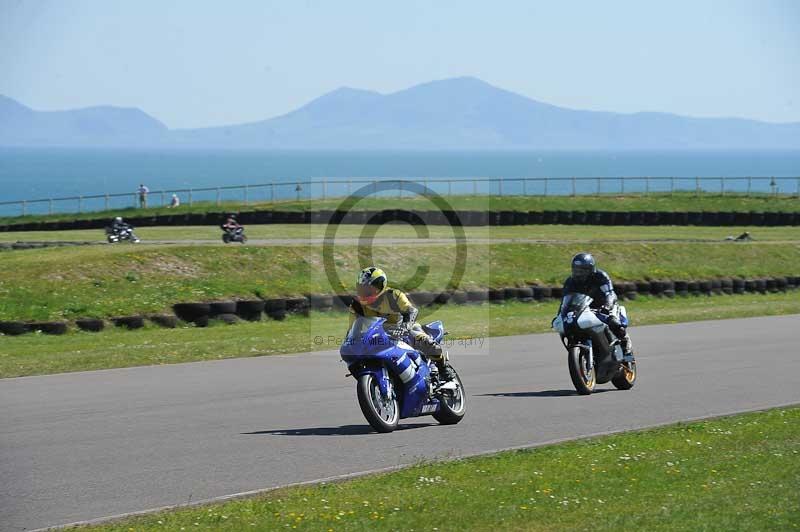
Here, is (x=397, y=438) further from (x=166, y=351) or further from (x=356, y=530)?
(x=166, y=351)

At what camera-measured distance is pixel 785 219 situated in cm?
5331

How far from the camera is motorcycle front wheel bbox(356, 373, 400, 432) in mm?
11773

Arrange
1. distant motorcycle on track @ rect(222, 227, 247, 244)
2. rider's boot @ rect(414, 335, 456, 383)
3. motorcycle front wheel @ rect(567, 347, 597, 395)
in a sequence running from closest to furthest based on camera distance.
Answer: rider's boot @ rect(414, 335, 456, 383)
motorcycle front wheel @ rect(567, 347, 597, 395)
distant motorcycle on track @ rect(222, 227, 247, 244)

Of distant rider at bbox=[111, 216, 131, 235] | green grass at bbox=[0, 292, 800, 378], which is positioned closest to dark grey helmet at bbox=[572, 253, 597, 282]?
green grass at bbox=[0, 292, 800, 378]

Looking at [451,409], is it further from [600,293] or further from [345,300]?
[345,300]

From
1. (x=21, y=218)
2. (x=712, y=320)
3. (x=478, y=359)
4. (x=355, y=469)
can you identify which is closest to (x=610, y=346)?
(x=478, y=359)

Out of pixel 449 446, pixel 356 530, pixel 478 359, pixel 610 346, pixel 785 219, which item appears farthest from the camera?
pixel 785 219

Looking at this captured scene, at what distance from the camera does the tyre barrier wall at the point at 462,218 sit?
49375mm

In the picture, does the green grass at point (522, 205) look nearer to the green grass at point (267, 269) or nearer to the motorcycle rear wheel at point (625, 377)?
the green grass at point (267, 269)

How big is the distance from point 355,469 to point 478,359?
8.82m

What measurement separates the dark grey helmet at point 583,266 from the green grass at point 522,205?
35222 millimetres

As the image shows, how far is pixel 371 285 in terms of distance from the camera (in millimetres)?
11703

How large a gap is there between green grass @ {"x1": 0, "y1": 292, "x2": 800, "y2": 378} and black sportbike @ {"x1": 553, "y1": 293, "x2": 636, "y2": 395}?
596 centimetres

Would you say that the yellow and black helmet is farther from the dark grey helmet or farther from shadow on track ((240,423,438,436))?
the dark grey helmet
